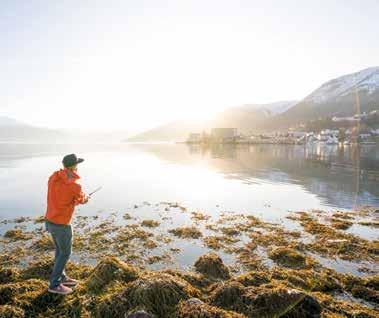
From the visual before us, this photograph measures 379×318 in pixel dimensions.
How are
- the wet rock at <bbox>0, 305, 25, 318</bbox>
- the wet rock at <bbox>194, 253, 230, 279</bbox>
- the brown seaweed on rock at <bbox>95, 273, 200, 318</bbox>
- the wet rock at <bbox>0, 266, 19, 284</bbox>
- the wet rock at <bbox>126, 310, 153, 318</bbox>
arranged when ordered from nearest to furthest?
the wet rock at <bbox>126, 310, 153, 318</bbox> < the wet rock at <bbox>0, 305, 25, 318</bbox> < the brown seaweed on rock at <bbox>95, 273, 200, 318</bbox> < the wet rock at <bbox>0, 266, 19, 284</bbox> < the wet rock at <bbox>194, 253, 230, 279</bbox>

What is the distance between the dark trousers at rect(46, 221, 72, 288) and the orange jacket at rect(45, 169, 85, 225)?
0.69 ft

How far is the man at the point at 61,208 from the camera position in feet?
23.6

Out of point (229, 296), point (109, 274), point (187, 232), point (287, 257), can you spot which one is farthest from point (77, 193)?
point (287, 257)

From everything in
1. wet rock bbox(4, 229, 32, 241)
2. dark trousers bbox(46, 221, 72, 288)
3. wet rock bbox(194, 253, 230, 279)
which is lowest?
wet rock bbox(194, 253, 230, 279)

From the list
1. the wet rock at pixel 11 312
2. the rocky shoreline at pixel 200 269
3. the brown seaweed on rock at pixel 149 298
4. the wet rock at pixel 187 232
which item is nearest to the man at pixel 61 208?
the rocky shoreline at pixel 200 269

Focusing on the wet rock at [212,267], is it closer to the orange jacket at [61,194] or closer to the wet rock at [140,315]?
the wet rock at [140,315]

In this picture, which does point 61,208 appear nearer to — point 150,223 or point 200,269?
point 200,269

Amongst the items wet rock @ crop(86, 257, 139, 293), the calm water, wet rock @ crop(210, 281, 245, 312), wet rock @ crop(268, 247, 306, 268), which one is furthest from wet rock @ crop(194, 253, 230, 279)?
wet rock @ crop(268, 247, 306, 268)

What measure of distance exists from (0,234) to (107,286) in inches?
332

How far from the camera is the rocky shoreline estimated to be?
6.64 metres

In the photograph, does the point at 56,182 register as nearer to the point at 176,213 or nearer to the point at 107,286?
the point at 107,286

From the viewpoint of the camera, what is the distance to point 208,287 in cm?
805

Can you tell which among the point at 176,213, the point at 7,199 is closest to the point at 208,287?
the point at 176,213

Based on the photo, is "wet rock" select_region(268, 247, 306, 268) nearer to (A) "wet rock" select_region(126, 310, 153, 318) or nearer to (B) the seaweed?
(A) "wet rock" select_region(126, 310, 153, 318)
